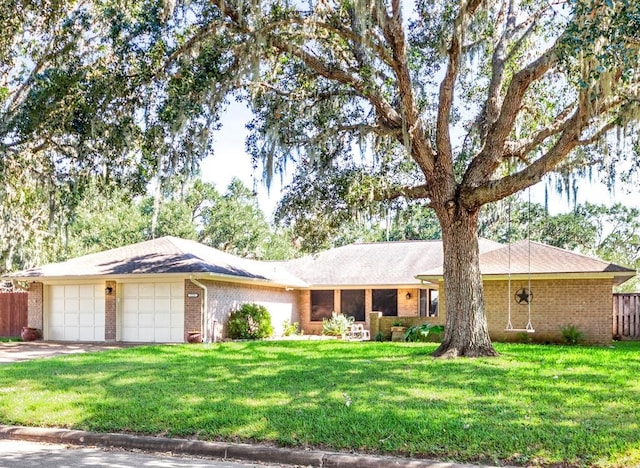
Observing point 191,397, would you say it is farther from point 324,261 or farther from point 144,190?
point 324,261

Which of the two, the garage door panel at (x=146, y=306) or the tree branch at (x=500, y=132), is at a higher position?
the tree branch at (x=500, y=132)

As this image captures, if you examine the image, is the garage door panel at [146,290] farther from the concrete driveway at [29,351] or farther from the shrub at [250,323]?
the concrete driveway at [29,351]

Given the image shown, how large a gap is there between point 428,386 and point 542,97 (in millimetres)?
9241

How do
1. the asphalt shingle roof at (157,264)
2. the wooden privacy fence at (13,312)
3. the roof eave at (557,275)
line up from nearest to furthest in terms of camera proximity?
the roof eave at (557,275) → the asphalt shingle roof at (157,264) → the wooden privacy fence at (13,312)

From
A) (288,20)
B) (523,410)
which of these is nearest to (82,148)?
(288,20)

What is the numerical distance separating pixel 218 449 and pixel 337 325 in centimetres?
1926

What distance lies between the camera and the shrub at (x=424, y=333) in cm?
1939

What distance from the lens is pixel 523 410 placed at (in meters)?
7.20

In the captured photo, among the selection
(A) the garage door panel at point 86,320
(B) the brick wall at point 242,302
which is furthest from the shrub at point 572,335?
(A) the garage door panel at point 86,320

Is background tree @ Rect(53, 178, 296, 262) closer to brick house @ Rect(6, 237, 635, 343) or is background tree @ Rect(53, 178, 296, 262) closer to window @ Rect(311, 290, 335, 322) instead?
window @ Rect(311, 290, 335, 322)

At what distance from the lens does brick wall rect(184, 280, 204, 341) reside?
20.8 meters

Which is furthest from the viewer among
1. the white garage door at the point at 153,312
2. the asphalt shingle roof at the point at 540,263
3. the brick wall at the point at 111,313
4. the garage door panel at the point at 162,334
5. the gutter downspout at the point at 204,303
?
the brick wall at the point at 111,313

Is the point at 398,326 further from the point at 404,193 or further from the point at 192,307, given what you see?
the point at 404,193

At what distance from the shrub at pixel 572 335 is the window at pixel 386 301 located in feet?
28.7
